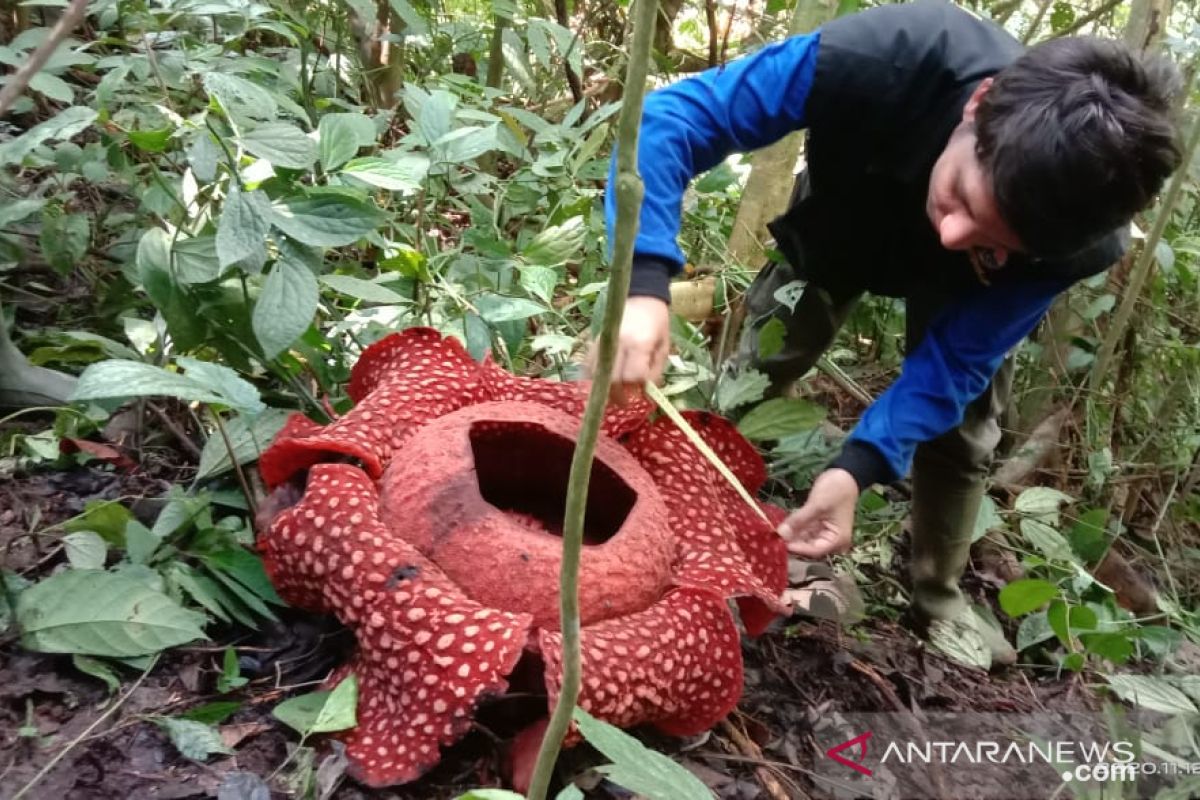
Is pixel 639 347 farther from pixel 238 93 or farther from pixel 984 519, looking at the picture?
pixel 984 519

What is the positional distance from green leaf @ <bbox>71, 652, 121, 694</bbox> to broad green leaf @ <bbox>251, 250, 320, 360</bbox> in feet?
1.65

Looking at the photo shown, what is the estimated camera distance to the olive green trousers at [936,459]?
2113 mm

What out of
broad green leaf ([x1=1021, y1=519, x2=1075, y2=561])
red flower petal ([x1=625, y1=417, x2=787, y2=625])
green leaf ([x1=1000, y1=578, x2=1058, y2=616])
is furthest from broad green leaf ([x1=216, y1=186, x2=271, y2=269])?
broad green leaf ([x1=1021, y1=519, x2=1075, y2=561])

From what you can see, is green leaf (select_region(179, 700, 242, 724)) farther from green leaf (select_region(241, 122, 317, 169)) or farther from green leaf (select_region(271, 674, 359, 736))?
green leaf (select_region(241, 122, 317, 169))

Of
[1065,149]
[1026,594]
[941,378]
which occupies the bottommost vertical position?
[1026,594]

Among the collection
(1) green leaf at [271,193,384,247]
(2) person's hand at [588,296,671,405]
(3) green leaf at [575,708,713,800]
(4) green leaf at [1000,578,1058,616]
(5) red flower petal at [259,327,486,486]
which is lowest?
(4) green leaf at [1000,578,1058,616]

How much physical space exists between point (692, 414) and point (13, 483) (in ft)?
4.02

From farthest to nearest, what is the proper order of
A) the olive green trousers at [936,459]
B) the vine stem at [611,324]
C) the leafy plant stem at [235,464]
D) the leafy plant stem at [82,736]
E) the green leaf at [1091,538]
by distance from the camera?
the green leaf at [1091,538], the olive green trousers at [936,459], the leafy plant stem at [235,464], the leafy plant stem at [82,736], the vine stem at [611,324]

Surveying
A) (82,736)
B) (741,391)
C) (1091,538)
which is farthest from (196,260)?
(1091,538)

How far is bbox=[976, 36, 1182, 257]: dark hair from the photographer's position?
1308 mm

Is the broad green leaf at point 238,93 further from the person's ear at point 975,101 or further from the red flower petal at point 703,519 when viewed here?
the person's ear at point 975,101

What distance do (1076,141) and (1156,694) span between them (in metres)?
0.99

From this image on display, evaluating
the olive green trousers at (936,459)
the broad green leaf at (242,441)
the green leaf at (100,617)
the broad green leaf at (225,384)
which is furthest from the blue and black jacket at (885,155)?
the green leaf at (100,617)

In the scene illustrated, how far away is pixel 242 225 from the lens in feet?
4.88
